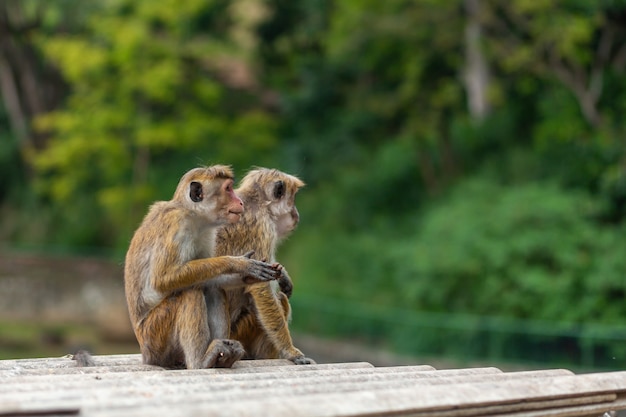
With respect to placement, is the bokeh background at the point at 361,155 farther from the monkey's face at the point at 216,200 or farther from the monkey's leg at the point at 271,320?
the monkey's face at the point at 216,200

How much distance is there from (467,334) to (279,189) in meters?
10.5

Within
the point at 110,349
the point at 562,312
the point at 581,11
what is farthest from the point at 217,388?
the point at 110,349

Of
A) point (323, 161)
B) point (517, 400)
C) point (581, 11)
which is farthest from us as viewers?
point (323, 161)

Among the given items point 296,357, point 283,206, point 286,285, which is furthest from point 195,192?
point 296,357

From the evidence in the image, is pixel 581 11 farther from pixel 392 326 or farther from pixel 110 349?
pixel 110 349

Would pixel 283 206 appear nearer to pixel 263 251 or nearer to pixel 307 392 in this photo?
pixel 263 251

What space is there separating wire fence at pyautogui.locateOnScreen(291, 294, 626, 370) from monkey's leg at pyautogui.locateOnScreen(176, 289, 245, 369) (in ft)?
30.7

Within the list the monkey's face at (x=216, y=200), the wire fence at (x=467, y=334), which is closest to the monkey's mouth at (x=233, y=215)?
the monkey's face at (x=216, y=200)

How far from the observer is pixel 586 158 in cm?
1908

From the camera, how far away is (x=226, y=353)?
5305mm

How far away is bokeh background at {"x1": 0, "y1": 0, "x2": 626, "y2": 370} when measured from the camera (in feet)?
56.9

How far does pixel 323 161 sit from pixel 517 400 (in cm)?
2107

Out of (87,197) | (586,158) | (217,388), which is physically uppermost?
(87,197)

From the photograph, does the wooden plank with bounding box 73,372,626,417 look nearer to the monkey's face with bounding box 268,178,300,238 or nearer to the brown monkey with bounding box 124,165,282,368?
the brown monkey with bounding box 124,165,282,368
